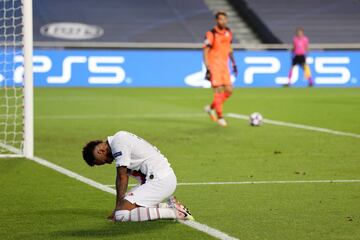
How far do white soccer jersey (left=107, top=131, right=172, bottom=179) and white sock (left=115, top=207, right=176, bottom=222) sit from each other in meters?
0.27

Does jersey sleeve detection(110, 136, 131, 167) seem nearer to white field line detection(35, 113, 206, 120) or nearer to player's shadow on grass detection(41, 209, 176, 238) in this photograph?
player's shadow on grass detection(41, 209, 176, 238)

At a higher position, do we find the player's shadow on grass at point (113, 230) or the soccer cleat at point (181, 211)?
the soccer cleat at point (181, 211)

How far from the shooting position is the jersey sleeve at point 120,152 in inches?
309

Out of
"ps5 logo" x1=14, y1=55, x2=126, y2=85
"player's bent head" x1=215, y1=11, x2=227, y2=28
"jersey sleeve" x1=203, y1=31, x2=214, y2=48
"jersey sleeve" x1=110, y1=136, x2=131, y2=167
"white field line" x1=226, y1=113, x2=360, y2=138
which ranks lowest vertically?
"jersey sleeve" x1=110, y1=136, x2=131, y2=167

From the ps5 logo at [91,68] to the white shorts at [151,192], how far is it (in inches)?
841

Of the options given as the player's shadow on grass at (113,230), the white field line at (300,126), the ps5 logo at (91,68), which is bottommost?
the player's shadow on grass at (113,230)

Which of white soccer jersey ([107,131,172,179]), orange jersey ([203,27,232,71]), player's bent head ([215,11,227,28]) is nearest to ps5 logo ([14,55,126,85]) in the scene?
orange jersey ([203,27,232,71])

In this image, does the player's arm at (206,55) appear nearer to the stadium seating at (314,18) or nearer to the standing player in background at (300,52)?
the standing player in background at (300,52)

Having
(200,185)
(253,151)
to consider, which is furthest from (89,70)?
(200,185)

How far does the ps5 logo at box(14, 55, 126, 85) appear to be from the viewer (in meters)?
29.3

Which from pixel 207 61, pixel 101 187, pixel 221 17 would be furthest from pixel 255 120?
pixel 101 187

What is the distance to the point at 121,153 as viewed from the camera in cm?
786

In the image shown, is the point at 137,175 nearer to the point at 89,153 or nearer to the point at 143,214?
the point at 143,214

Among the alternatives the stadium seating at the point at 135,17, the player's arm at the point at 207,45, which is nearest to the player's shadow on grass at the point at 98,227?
the player's arm at the point at 207,45
